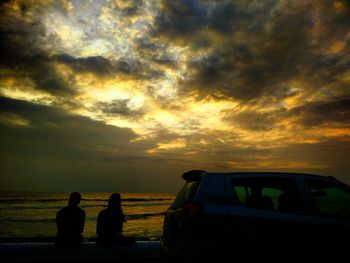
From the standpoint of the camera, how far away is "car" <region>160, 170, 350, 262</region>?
432 cm

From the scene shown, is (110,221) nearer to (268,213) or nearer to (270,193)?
(270,193)

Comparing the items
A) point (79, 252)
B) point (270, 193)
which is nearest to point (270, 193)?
point (270, 193)

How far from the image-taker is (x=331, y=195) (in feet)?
16.5

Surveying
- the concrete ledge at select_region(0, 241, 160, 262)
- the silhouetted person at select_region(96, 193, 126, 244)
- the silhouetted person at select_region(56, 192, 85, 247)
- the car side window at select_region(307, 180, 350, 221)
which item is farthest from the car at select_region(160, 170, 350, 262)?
the silhouetted person at select_region(96, 193, 126, 244)

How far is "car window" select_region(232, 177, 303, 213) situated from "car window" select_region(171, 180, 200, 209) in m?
0.54

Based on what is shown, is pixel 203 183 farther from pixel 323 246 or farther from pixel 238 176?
pixel 323 246

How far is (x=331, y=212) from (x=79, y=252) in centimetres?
441

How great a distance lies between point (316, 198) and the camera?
5.15m

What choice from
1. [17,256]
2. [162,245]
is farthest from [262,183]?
[17,256]

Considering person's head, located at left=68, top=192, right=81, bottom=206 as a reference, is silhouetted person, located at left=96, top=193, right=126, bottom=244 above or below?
below

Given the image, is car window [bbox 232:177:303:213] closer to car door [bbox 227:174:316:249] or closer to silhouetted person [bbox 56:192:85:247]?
car door [bbox 227:174:316:249]

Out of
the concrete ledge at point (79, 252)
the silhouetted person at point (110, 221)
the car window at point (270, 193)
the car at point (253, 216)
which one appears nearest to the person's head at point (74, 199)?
the silhouetted person at point (110, 221)

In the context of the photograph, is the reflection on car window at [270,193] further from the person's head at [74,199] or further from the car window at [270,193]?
the person's head at [74,199]

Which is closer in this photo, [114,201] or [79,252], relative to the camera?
[79,252]
